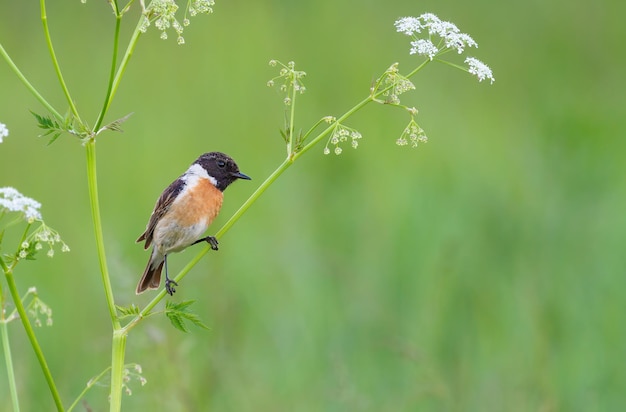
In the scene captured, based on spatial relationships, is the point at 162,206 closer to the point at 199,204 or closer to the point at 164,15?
the point at 199,204

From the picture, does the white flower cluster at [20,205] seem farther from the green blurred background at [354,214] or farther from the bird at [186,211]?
the green blurred background at [354,214]

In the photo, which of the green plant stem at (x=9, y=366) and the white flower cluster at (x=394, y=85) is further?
the white flower cluster at (x=394, y=85)

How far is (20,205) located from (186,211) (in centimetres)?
113

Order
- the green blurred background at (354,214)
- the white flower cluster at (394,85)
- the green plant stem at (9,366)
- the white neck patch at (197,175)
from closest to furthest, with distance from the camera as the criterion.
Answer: the green plant stem at (9,366) → the white flower cluster at (394,85) → the white neck patch at (197,175) → the green blurred background at (354,214)

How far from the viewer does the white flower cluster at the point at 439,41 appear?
294 centimetres

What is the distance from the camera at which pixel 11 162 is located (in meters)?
8.70

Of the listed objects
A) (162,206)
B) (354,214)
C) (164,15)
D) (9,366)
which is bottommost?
(9,366)

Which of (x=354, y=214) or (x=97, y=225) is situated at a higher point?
(x=354, y=214)

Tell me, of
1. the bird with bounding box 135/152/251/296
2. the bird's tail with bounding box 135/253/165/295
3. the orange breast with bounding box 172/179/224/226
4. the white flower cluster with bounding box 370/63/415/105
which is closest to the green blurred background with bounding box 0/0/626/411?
the bird's tail with bounding box 135/253/165/295

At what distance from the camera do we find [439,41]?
10.0ft

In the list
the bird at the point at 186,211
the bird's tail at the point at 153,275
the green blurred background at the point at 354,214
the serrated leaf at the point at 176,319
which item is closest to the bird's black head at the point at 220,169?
the bird at the point at 186,211

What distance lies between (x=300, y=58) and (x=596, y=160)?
378 centimetres

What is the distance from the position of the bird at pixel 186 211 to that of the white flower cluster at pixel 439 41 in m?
1.01

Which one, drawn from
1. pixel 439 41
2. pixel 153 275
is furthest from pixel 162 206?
pixel 439 41
